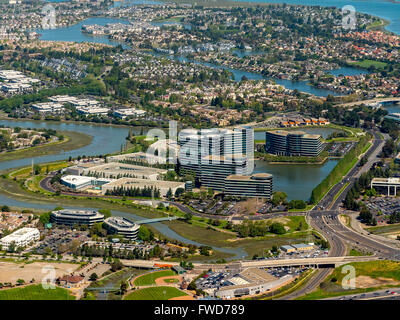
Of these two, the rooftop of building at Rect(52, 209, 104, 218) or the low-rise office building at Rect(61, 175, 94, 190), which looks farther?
the low-rise office building at Rect(61, 175, 94, 190)

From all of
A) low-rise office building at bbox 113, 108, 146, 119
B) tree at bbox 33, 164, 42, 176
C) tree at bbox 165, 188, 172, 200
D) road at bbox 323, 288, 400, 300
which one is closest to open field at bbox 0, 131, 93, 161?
tree at bbox 33, 164, 42, 176

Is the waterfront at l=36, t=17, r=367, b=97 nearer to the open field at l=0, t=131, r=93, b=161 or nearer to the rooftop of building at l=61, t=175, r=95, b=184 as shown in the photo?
the open field at l=0, t=131, r=93, b=161

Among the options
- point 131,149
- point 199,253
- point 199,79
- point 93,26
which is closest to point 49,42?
point 93,26

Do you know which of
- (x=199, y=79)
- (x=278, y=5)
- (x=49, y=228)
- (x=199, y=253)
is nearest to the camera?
(x=199, y=253)

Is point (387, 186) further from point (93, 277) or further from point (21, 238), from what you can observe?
point (21, 238)

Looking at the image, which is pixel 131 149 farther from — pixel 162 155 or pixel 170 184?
pixel 170 184

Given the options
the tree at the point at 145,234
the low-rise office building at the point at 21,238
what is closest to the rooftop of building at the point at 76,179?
the low-rise office building at the point at 21,238
